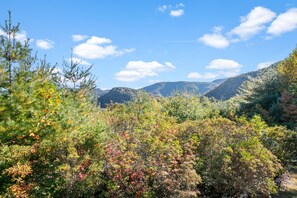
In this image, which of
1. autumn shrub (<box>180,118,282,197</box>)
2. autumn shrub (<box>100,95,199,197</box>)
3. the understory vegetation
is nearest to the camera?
the understory vegetation

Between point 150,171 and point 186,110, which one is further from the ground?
point 186,110

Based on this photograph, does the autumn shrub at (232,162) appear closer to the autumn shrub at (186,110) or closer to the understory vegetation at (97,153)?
the understory vegetation at (97,153)

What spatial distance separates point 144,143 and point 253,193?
4.49m

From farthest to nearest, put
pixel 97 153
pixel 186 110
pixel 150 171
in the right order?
pixel 186 110, pixel 97 153, pixel 150 171

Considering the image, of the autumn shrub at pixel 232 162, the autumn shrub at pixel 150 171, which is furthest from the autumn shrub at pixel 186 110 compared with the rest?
the autumn shrub at pixel 150 171

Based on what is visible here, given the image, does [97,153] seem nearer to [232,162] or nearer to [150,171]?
[150,171]

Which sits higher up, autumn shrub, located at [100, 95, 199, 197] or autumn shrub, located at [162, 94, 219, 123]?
autumn shrub, located at [162, 94, 219, 123]

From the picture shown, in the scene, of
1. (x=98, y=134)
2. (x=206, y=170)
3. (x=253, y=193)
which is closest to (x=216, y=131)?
(x=206, y=170)

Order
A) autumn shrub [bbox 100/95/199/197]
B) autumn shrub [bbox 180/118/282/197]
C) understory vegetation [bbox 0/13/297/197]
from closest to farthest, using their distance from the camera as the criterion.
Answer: understory vegetation [bbox 0/13/297/197], autumn shrub [bbox 100/95/199/197], autumn shrub [bbox 180/118/282/197]

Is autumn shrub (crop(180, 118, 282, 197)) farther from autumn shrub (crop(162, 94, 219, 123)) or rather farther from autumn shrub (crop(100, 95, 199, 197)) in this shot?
autumn shrub (crop(162, 94, 219, 123))

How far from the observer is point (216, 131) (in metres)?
12.2

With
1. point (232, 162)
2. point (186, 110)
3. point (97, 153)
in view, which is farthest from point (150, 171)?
point (186, 110)

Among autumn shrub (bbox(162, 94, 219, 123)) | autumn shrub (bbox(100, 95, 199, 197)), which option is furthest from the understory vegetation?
autumn shrub (bbox(162, 94, 219, 123))

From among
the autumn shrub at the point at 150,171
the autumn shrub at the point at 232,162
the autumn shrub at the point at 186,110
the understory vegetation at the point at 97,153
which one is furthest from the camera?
the autumn shrub at the point at 186,110
